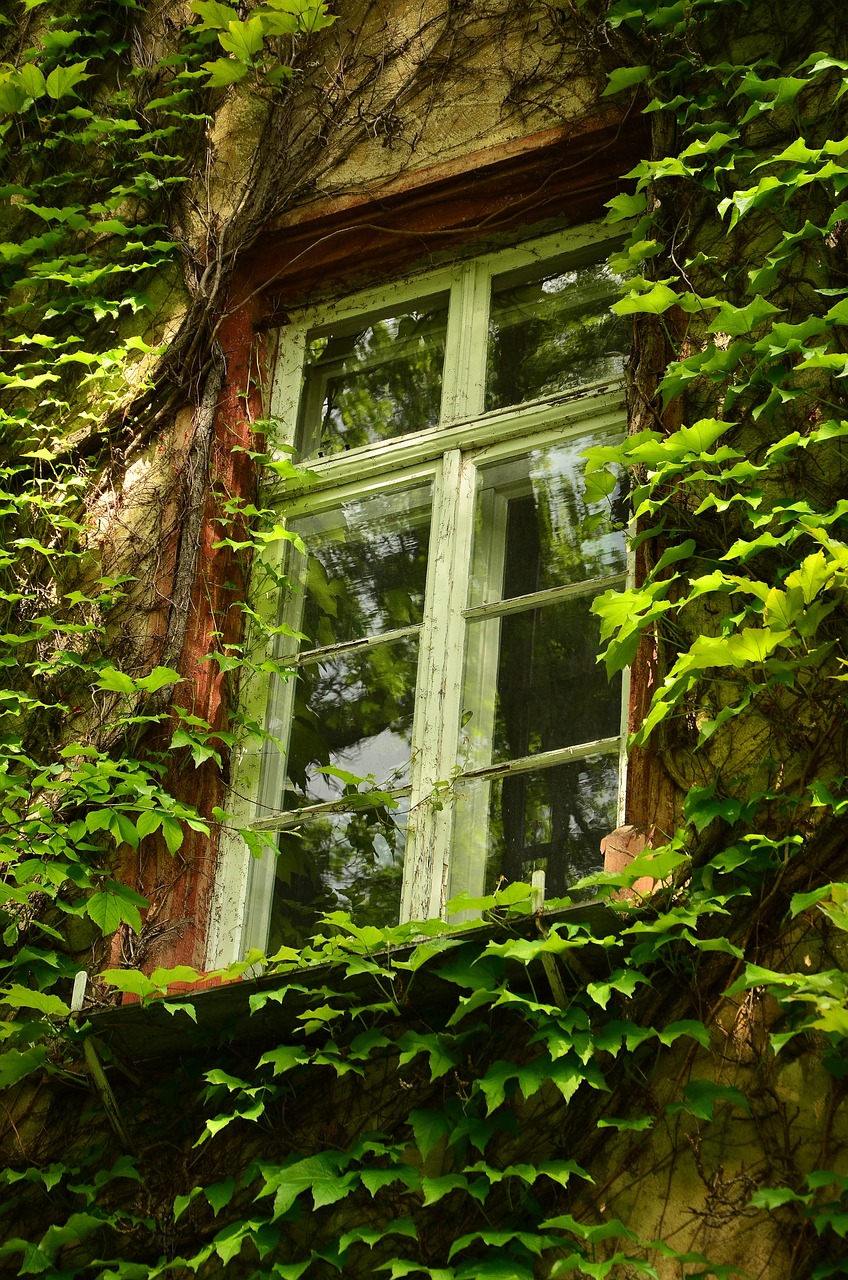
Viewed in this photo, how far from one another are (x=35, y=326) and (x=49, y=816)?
1.66m

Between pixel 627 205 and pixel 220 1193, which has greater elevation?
pixel 627 205

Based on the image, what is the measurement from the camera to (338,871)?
3.44 metres

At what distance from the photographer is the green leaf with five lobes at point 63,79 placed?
4.55m

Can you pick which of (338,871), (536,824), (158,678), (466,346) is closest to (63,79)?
(466,346)

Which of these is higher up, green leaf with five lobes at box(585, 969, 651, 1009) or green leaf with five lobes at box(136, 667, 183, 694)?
green leaf with five lobes at box(136, 667, 183, 694)

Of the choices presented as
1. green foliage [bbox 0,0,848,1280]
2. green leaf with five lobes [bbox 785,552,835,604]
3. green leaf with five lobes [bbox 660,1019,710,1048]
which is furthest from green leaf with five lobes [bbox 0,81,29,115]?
green leaf with five lobes [bbox 660,1019,710,1048]

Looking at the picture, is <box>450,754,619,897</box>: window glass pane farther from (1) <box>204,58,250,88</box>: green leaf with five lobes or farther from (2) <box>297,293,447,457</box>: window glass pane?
(1) <box>204,58,250,88</box>: green leaf with five lobes

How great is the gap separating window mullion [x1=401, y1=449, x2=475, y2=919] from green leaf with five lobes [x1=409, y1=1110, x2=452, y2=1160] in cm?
53

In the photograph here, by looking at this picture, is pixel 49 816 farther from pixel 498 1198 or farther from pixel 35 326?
pixel 35 326

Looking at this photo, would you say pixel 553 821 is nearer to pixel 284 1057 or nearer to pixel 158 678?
pixel 284 1057

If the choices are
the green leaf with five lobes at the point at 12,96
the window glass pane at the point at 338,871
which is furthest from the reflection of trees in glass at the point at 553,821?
the green leaf with five lobes at the point at 12,96

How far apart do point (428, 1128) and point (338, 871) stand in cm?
79

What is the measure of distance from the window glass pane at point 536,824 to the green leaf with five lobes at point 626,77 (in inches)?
64.5

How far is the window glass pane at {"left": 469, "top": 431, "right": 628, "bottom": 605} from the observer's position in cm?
351
